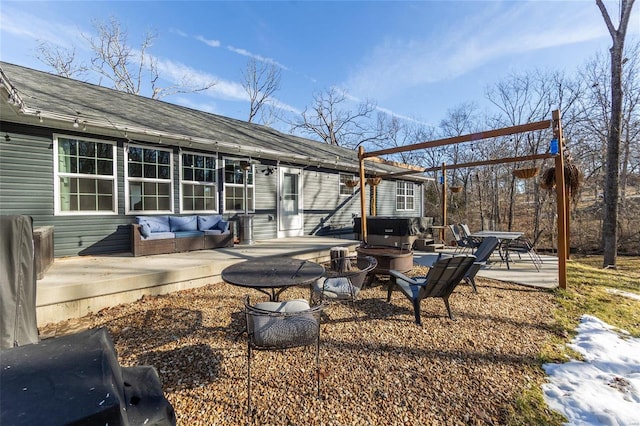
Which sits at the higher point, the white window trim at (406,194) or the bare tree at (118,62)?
the bare tree at (118,62)

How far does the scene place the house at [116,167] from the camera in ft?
16.9

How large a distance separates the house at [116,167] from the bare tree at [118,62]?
12814mm

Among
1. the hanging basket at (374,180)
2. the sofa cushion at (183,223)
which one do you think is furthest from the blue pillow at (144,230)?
the hanging basket at (374,180)

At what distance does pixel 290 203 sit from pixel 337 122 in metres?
18.5

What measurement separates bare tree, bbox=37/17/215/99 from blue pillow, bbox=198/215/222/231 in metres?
16.5

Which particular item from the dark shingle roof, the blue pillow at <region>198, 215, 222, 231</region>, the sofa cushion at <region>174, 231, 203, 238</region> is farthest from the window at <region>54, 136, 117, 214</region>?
the blue pillow at <region>198, 215, 222, 231</region>

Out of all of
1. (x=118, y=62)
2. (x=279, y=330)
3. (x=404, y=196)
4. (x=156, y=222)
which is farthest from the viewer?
(x=118, y=62)

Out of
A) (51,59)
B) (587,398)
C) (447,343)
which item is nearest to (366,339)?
(447,343)

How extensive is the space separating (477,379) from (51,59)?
23772mm

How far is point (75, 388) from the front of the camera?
1.07 meters

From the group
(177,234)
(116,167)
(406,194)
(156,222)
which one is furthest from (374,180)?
(116,167)

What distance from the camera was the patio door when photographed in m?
9.02

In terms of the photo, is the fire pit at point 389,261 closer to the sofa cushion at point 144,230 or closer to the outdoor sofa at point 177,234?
the outdoor sofa at point 177,234

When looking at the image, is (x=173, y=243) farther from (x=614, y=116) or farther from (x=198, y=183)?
(x=614, y=116)
